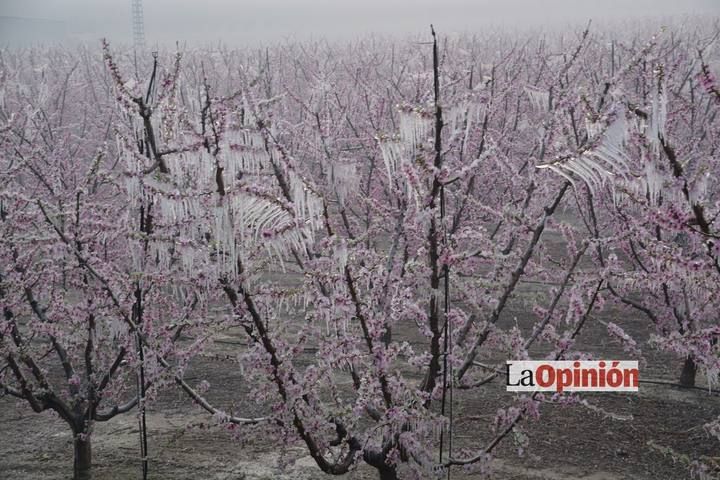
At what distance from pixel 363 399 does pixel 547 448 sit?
3.12m

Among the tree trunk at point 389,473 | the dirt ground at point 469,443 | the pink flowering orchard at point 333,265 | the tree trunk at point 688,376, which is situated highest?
the pink flowering orchard at point 333,265

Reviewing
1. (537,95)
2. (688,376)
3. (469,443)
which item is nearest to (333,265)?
(537,95)

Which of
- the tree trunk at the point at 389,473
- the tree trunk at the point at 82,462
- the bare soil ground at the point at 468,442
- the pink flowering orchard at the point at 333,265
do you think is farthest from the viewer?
the bare soil ground at the point at 468,442

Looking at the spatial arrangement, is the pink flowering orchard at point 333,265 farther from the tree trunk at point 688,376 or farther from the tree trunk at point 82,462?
the tree trunk at point 688,376

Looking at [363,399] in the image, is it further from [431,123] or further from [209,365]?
[209,365]

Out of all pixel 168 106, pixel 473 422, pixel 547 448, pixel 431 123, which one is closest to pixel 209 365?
pixel 473 422

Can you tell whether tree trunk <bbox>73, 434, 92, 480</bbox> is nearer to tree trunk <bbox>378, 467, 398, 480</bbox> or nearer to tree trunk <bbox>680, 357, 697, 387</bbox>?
tree trunk <bbox>378, 467, 398, 480</bbox>

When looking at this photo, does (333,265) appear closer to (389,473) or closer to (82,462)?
(389,473)

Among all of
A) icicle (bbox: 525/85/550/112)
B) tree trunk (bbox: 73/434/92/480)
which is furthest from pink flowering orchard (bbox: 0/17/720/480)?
icicle (bbox: 525/85/550/112)

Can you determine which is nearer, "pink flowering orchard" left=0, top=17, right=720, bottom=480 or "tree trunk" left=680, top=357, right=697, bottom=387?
"pink flowering orchard" left=0, top=17, right=720, bottom=480

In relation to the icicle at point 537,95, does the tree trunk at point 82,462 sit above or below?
below

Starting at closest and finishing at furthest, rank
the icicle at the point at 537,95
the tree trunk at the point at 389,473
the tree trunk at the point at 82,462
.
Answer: the tree trunk at the point at 389,473, the icicle at the point at 537,95, the tree trunk at the point at 82,462

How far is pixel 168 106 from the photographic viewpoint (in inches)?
163

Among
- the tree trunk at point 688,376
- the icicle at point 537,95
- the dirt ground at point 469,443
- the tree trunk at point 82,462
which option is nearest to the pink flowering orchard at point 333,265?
the tree trunk at point 82,462
